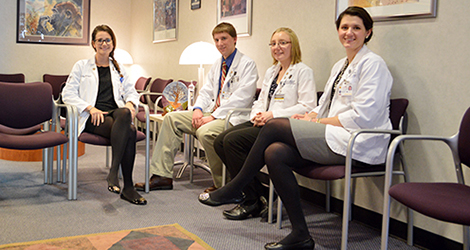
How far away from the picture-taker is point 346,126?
Answer: 2229mm

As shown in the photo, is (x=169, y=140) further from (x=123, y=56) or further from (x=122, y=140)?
(x=123, y=56)

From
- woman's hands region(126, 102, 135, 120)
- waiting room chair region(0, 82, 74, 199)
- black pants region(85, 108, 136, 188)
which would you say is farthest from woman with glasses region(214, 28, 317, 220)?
waiting room chair region(0, 82, 74, 199)

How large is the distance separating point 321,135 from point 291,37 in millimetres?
949

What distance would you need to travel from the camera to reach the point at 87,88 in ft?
10.8

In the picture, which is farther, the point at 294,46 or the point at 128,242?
the point at 294,46

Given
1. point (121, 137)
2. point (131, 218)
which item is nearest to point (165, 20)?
point (121, 137)

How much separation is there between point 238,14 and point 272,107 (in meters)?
1.50

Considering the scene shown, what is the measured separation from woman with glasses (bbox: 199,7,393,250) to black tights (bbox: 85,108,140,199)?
913 mm

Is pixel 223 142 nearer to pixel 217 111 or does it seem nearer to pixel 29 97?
pixel 217 111

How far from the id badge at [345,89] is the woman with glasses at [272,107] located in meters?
0.40

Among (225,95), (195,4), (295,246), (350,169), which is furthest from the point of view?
(195,4)

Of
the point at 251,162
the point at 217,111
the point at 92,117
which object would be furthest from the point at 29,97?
the point at 251,162

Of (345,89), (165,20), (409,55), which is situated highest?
(165,20)

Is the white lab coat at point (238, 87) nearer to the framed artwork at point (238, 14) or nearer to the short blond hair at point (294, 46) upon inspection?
the short blond hair at point (294, 46)
